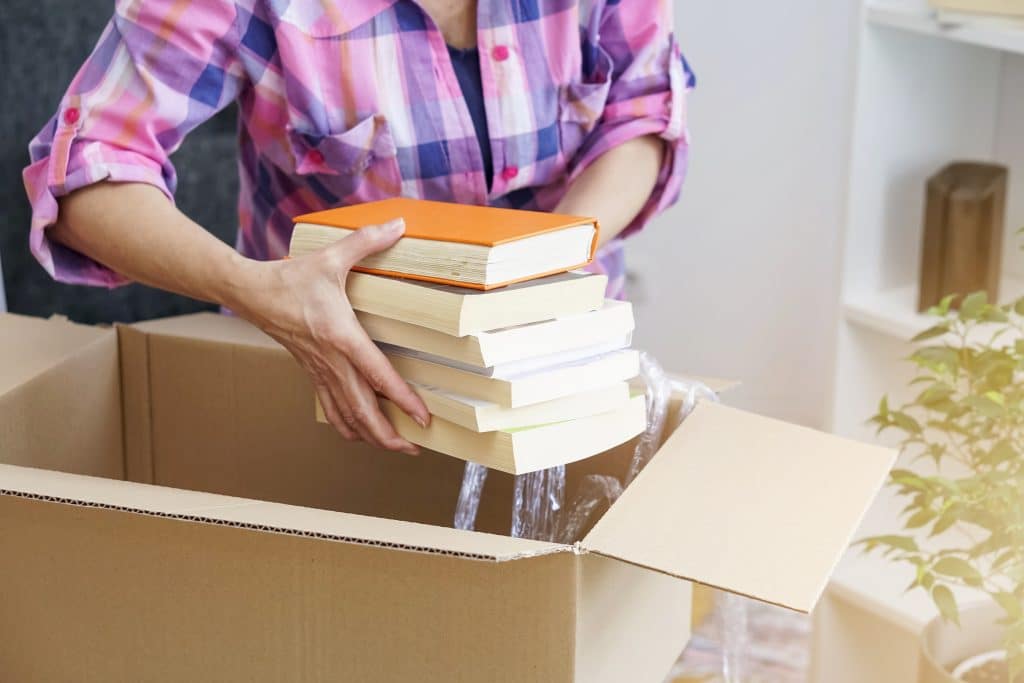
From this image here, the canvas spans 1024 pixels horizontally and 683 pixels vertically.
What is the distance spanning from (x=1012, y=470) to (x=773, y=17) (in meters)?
1.14

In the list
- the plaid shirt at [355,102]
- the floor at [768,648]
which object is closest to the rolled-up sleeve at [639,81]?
the plaid shirt at [355,102]

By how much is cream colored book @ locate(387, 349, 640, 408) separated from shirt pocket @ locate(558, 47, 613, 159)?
0.35 m

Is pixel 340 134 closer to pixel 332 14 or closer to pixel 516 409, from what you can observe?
pixel 332 14

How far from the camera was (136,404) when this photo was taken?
1.06 metres

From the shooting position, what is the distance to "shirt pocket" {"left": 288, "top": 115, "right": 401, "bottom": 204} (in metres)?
1.03

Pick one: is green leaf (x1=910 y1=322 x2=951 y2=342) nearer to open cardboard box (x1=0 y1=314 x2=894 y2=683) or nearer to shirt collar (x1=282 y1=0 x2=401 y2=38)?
open cardboard box (x1=0 y1=314 x2=894 y2=683)

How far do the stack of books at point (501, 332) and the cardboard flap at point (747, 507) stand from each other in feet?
0.20

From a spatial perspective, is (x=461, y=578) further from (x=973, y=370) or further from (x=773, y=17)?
(x=773, y=17)

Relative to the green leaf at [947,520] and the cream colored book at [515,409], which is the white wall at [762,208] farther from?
the cream colored book at [515,409]

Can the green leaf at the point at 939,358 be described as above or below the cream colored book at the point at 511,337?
below

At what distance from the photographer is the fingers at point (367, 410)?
825 mm

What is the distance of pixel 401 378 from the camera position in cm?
81

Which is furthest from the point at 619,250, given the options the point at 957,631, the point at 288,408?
the point at 957,631

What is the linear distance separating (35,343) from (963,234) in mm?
1121
